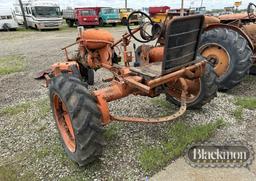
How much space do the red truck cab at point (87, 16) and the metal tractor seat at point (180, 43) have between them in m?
19.0

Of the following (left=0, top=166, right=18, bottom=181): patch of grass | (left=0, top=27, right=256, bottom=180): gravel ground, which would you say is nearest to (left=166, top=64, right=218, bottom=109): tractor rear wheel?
(left=0, top=27, right=256, bottom=180): gravel ground

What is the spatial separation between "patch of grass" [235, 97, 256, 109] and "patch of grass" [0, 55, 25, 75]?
6.01 m

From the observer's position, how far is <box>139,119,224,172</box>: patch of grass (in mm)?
2592

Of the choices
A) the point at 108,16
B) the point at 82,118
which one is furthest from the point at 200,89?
the point at 108,16

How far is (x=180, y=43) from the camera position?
2.36m

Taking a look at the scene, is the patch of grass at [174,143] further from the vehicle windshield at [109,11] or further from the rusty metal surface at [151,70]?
the vehicle windshield at [109,11]

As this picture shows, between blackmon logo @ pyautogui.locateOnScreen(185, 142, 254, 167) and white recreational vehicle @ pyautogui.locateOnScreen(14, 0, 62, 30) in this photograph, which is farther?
white recreational vehicle @ pyautogui.locateOnScreen(14, 0, 62, 30)

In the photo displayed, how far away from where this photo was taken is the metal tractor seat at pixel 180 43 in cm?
218

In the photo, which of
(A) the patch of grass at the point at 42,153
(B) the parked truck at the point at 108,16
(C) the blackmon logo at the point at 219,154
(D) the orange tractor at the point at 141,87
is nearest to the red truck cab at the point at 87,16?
(B) the parked truck at the point at 108,16

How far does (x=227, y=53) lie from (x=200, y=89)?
1.42m

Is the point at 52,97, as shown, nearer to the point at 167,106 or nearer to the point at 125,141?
the point at 125,141

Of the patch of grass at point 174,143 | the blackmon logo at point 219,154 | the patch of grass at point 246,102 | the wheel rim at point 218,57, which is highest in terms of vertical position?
the wheel rim at point 218,57

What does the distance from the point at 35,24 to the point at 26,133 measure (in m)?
18.6

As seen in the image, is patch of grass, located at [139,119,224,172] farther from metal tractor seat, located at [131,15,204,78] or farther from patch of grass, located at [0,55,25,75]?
patch of grass, located at [0,55,25,75]
